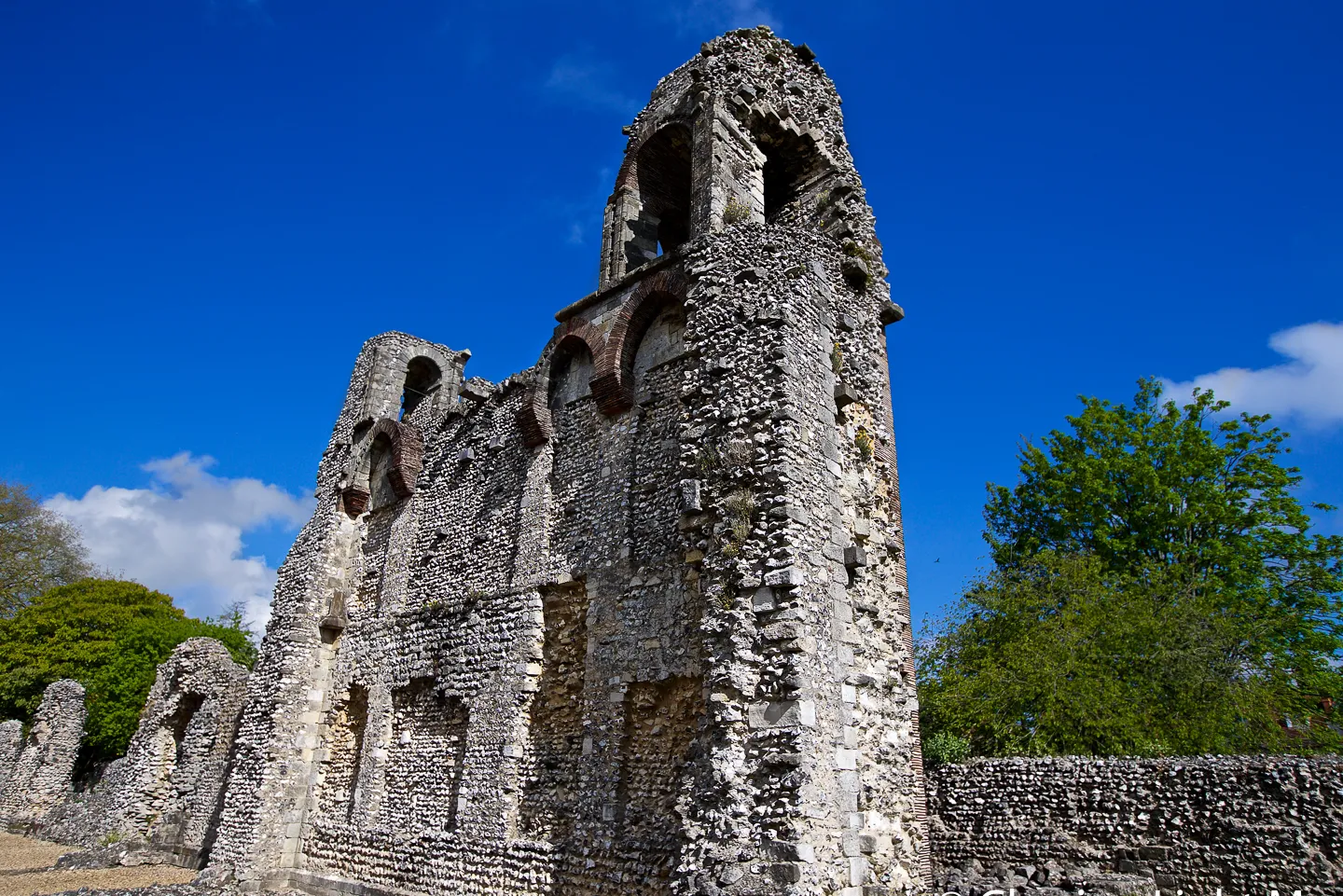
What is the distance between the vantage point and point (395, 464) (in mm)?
14328

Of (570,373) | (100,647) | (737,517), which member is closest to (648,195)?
(570,373)

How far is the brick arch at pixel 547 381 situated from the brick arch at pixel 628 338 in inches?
20.9

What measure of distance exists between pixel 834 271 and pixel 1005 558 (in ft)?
54.4

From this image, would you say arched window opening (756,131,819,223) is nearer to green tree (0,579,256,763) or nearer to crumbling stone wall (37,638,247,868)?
crumbling stone wall (37,638,247,868)

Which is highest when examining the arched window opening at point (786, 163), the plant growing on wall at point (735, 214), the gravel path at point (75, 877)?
the arched window opening at point (786, 163)

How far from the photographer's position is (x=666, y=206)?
45.2 feet

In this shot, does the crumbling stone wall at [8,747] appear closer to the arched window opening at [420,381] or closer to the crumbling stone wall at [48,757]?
the crumbling stone wall at [48,757]

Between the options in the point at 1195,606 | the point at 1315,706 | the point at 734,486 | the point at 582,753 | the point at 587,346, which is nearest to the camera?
the point at 734,486

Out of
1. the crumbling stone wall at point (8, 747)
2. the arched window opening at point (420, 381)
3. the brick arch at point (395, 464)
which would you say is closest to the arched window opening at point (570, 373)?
the brick arch at point (395, 464)

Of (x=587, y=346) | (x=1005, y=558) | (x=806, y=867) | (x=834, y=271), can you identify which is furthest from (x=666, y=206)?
(x=1005, y=558)

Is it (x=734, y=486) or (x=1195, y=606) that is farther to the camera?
(x=1195, y=606)

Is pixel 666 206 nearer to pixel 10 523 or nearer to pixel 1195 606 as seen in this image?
pixel 1195 606

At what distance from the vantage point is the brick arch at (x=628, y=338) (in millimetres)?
10547

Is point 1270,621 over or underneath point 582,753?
over
